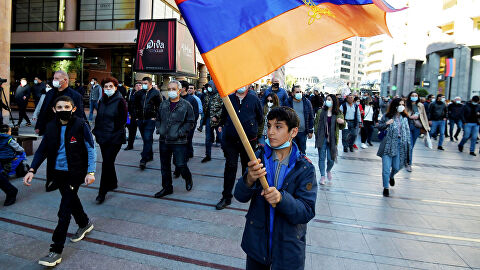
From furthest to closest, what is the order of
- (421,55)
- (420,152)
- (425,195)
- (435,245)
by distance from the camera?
1. (421,55)
2. (420,152)
3. (425,195)
4. (435,245)

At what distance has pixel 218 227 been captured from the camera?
467 centimetres

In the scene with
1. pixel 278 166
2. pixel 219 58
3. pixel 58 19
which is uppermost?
pixel 58 19

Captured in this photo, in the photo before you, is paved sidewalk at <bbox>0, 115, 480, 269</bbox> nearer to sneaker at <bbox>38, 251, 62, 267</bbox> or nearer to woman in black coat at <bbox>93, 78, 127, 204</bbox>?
sneaker at <bbox>38, 251, 62, 267</bbox>

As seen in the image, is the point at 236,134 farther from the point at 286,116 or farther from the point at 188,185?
the point at 286,116

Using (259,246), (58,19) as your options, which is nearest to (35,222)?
(259,246)

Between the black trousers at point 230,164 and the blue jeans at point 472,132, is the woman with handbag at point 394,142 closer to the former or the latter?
the black trousers at point 230,164

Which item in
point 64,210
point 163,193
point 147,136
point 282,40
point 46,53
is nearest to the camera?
point 282,40

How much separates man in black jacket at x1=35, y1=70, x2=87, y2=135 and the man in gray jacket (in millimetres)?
1377

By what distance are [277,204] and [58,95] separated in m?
5.04

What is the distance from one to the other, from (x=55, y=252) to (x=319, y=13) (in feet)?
11.4

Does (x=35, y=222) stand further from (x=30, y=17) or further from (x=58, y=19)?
(x=30, y=17)

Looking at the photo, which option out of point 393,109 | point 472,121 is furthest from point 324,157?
point 472,121

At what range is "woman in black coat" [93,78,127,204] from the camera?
5676 mm

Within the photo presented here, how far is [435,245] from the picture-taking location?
441 cm
